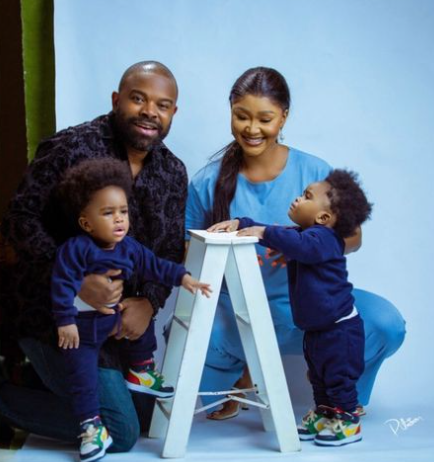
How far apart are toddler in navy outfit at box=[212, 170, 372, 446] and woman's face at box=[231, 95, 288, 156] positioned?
0.80 ft

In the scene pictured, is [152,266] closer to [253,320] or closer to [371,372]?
[253,320]

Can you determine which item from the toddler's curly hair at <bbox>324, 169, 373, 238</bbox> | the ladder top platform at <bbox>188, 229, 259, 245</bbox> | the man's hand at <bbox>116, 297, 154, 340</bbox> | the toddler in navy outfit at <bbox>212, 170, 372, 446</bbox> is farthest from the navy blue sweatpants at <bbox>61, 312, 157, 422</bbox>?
the toddler's curly hair at <bbox>324, 169, 373, 238</bbox>

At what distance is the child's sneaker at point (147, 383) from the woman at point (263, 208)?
0.30 metres

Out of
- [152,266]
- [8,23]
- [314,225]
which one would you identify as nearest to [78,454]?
[152,266]

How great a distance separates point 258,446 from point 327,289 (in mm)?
477

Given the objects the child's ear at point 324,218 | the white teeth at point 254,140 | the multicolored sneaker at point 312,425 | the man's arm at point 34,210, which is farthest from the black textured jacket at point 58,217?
the multicolored sneaker at point 312,425

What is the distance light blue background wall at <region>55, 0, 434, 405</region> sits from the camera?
3.11 meters

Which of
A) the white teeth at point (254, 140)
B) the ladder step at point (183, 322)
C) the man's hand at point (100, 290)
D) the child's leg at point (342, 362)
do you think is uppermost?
the white teeth at point (254, 140)

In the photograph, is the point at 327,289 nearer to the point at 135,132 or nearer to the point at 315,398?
the point at 315,398

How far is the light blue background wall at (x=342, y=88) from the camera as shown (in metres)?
3.11

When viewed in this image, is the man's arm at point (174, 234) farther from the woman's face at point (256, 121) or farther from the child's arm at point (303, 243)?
the child's arm at point (303, 243)

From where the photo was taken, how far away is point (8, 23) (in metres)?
2.82

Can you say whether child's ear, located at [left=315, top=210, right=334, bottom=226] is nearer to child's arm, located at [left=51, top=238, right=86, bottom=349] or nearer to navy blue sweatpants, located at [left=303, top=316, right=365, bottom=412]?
navy blue sweatpants, located at [left=303, top=316, right=365, bottom=412]

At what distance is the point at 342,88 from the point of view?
3.26 meters
